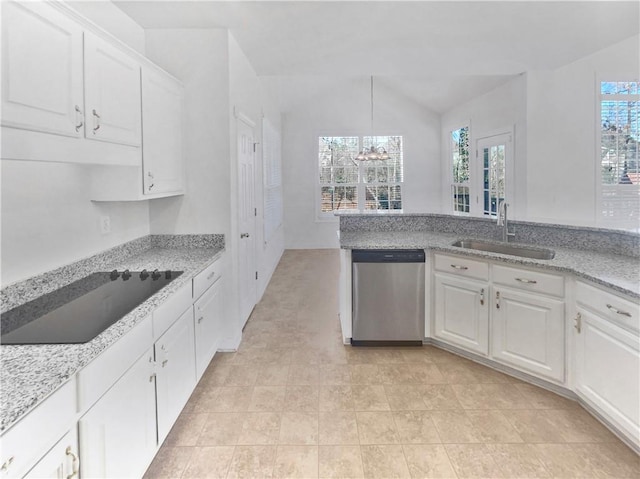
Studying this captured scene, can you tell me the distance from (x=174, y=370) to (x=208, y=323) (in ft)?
2.39

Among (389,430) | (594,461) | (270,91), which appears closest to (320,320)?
(389,430)

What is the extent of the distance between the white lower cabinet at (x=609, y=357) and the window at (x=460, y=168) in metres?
5.18

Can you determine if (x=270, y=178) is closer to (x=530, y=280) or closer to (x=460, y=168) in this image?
(x=460, y=168)

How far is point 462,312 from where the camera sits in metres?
3.16

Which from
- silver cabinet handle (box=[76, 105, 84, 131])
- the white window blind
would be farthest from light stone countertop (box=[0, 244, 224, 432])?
the white window blind

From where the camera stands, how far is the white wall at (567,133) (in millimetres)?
4805

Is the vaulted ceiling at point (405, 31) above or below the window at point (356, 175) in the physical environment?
above

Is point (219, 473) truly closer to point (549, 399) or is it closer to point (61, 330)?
point (61, 330)

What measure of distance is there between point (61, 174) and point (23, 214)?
0.37m

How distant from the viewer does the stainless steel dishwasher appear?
3385 millimetres

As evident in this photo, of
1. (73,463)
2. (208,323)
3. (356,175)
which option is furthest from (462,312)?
(356,175)

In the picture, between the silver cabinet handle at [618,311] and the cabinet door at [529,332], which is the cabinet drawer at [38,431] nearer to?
the silver cabinet handle at [618,311]

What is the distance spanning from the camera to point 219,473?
1.96 meters

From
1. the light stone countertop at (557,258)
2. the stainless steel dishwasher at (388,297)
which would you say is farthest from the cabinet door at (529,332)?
the stainless steel dishwasher at (388,297)
